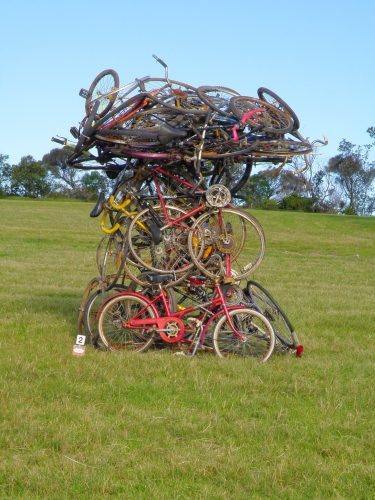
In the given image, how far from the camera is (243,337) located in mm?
8391

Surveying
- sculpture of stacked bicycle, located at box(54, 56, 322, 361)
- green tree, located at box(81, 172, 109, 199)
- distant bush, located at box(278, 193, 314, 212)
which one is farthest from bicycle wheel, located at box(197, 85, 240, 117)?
green tree, located at box(81, 172, 109, 199)

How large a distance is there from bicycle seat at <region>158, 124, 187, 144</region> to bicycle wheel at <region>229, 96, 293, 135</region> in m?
0.62

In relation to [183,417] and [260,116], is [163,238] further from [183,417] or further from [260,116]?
[183,417]

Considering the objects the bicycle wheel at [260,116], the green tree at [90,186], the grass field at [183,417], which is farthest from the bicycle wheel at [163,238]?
the green tree at [90,186]

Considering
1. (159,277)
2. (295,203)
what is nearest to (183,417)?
(159,277)

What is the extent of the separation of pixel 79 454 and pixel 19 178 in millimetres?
85549

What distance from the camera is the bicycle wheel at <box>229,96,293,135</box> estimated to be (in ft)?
27.7

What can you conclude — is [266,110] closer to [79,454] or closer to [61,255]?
[79,454]

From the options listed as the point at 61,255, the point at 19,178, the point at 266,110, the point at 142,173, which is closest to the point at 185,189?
the point at 142,173

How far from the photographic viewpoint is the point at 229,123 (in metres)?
8.62

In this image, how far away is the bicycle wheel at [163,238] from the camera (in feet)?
28.3

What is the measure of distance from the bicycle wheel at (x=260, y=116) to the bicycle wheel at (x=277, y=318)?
1821 millimetres

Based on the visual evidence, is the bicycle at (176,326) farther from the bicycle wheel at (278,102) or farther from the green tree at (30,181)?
the green tree at (30,181)

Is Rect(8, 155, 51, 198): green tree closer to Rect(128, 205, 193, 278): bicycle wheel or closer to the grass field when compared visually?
the grass field
